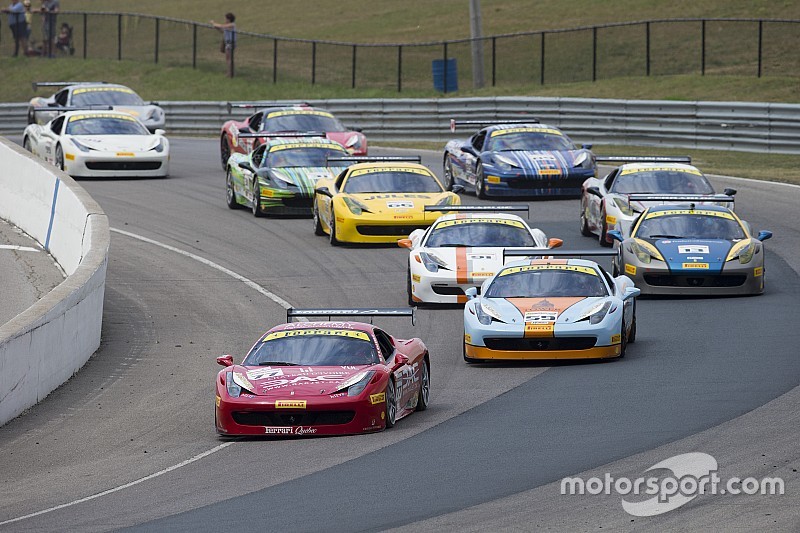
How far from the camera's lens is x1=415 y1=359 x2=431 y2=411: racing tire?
15.4 m

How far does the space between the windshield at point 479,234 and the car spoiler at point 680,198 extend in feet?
8.88

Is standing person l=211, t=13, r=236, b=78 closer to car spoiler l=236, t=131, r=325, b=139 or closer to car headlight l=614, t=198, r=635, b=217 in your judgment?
car spoiler l=236, t=131, r=325, b=139

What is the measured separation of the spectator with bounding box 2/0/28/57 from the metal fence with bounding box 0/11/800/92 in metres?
1.89

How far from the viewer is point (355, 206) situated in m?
26.1

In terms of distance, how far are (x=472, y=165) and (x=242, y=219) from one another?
15.8 ft

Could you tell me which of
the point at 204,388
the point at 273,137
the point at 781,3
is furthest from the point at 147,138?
the point at 781,3

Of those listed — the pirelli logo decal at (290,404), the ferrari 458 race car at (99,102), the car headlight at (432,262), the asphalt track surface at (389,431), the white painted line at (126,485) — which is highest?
the ferrari 458 race car at (99,102)

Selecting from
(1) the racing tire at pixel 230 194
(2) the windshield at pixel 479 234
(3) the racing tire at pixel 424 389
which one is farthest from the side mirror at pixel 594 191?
(3) the racing tire at pixel 424 389

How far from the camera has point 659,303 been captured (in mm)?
21547

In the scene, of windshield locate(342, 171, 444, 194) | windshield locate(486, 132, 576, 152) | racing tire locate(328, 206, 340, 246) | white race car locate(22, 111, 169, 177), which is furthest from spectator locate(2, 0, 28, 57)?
racing tire locate(328, 206, 340, 246)

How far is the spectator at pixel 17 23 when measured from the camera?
56.9 m

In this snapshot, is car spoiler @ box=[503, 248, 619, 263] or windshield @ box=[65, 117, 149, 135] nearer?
car spoiler @ box=[503, 248, 619, 263]

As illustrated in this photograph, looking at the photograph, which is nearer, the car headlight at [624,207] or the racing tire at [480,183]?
the car headlight at [624,207]

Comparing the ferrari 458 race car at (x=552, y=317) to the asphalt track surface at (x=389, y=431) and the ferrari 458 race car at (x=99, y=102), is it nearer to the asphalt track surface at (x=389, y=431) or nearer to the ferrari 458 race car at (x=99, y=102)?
the asphalt track surface at (x=389, y=431)
